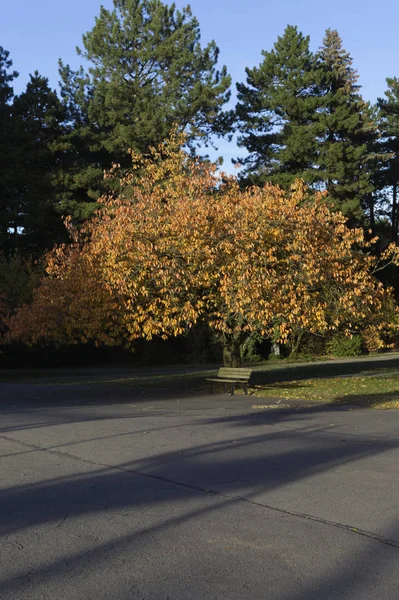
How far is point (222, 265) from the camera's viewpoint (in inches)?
767

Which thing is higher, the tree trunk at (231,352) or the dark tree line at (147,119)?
the dark tree line at (147,119)

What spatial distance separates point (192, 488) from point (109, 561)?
255 cm

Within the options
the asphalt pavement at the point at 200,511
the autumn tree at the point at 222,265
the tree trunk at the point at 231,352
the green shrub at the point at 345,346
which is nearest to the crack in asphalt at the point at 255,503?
the asphalt pavement at the point at 200,511

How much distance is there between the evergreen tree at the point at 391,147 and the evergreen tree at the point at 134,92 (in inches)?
698

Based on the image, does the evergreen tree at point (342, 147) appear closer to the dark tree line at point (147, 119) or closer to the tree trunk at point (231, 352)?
the dark tree line at point (147, 119)

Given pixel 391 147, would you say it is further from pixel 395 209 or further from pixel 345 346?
pixel 345 346

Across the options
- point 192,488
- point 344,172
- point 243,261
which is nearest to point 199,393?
point 243,261

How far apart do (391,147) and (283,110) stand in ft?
53.5

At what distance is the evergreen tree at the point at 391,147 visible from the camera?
6091cm

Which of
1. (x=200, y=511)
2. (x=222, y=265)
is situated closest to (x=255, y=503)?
(x=200, y=511)

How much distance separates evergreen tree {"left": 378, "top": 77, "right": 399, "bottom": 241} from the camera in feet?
200

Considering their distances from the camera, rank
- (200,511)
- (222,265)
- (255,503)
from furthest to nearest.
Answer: (222,265)
(255,503)
(200,511)

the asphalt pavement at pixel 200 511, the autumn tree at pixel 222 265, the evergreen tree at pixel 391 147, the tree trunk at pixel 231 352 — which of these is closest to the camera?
the asphalt pavement at pixel 200 511

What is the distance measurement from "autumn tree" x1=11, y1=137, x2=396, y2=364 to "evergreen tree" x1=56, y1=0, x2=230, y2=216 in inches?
865
